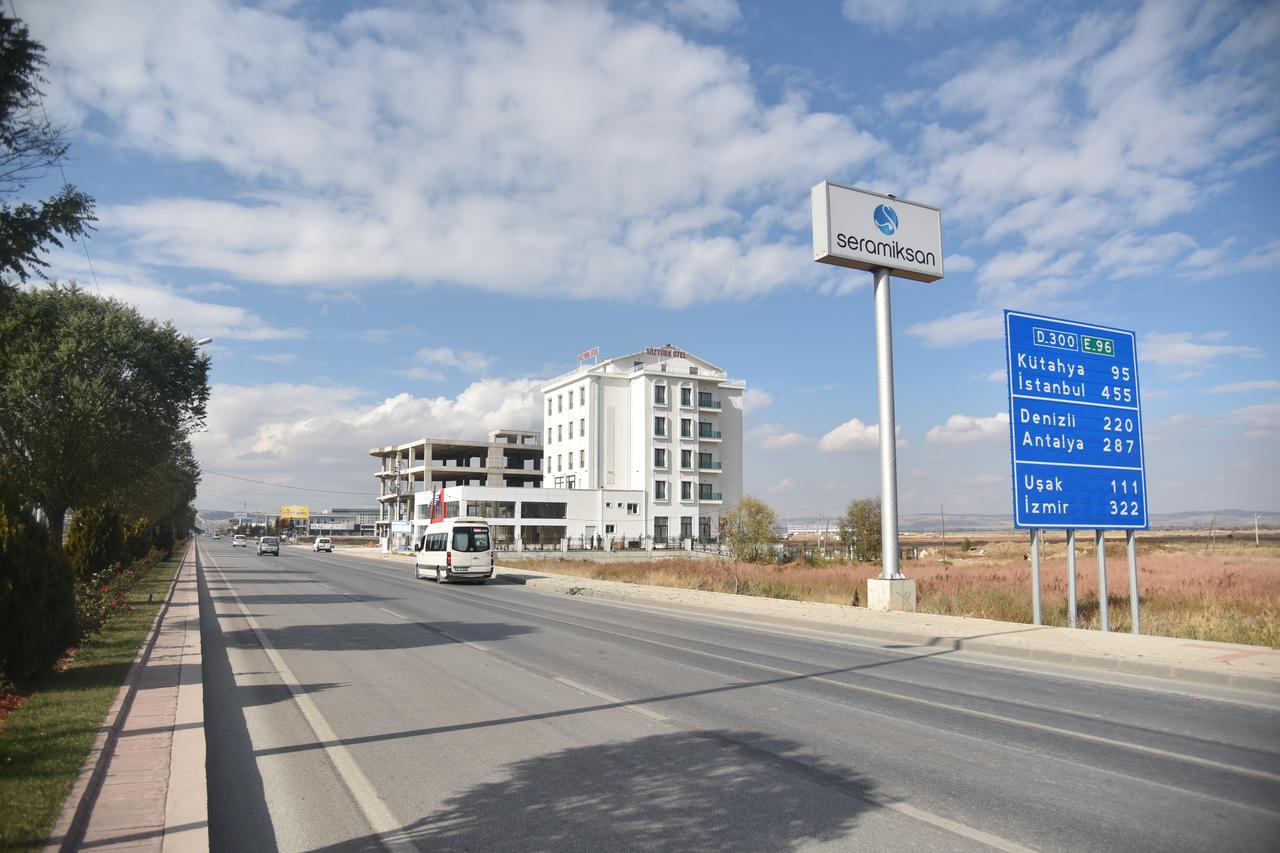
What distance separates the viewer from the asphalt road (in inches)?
205

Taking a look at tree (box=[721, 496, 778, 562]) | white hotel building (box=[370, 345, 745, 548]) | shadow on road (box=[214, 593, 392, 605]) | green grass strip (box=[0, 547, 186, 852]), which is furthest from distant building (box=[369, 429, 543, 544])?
green grass strip (box=[0, 547, 186, 852])

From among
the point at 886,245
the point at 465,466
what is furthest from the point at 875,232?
the point at 465,466

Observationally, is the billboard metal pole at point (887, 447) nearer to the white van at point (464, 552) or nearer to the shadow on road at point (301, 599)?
the shadow on road at point (301, 599)

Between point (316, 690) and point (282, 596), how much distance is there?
56.5ft

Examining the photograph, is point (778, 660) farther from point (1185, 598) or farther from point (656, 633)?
point (1185, 598)

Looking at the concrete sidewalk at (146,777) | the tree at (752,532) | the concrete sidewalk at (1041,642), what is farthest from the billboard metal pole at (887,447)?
the tree at (752,532)

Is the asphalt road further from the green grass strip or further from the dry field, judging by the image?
the dry field

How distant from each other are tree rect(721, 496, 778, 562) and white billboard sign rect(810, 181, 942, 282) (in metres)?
26.4

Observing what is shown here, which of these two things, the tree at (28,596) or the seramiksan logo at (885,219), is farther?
the seramiksan logo at (885,219)

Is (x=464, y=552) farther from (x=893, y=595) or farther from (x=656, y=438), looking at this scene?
(x=656, y=438)

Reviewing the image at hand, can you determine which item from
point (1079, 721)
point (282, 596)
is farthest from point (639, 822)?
Result: point (282, 596)

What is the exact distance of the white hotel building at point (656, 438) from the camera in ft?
260

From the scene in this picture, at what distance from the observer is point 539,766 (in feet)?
21.7

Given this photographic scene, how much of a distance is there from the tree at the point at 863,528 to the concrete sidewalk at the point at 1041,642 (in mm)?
28517
